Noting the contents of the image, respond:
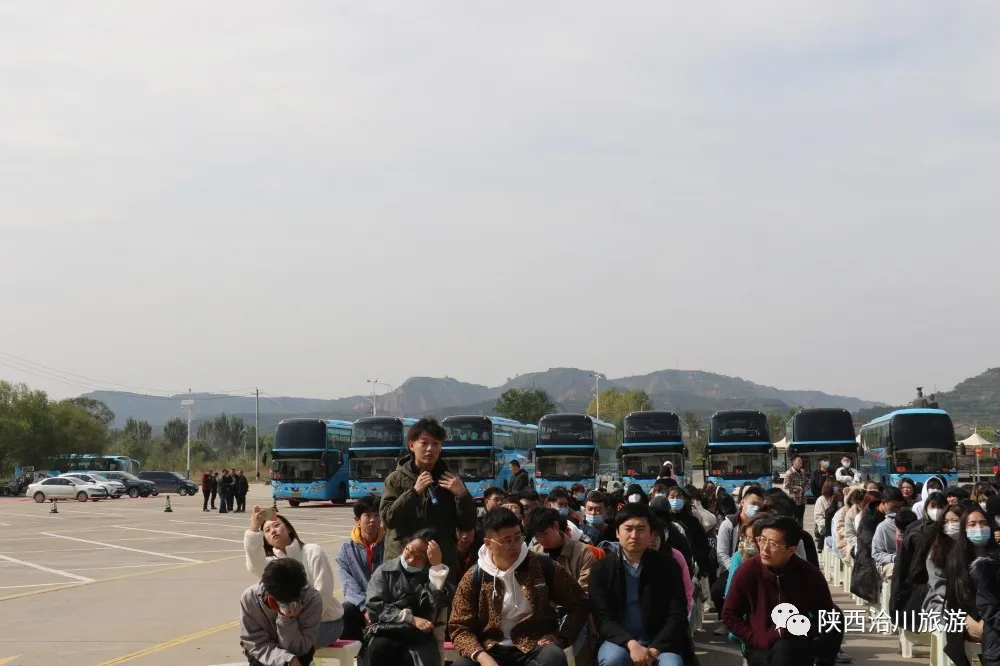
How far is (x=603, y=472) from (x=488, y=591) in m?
35.8

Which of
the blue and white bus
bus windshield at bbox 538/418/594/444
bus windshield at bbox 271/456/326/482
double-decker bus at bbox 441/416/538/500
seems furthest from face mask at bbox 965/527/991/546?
bus windshield at bbox 271/456/326/482

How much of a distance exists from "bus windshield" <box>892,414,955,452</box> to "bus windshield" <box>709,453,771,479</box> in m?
4.07

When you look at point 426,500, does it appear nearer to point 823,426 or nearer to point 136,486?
point 823,426

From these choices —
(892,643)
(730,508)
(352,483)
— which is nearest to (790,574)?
(892,643)

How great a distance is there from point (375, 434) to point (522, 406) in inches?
3932

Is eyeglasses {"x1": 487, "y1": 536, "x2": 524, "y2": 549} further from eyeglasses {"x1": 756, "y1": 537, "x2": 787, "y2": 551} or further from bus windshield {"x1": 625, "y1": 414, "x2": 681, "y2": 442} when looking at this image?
bus windshield {"x1": 625, "y1": 414, "x2": 681, "y2": 442}

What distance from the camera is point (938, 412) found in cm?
3491

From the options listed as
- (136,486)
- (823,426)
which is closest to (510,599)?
(823,426)

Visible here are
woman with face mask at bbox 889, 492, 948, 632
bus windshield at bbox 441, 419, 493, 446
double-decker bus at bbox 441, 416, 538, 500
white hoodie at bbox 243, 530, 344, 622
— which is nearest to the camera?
white hoodie at bbox 243, 530, 344, 622

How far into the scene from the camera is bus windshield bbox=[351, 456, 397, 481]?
4191 cm

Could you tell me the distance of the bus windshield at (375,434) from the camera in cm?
4219

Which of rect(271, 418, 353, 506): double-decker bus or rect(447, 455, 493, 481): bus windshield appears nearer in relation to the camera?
rect(447, 455, 493, 481): bus windshield

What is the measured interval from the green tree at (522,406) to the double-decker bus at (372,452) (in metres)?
96.1

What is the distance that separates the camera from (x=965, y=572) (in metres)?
8.68
